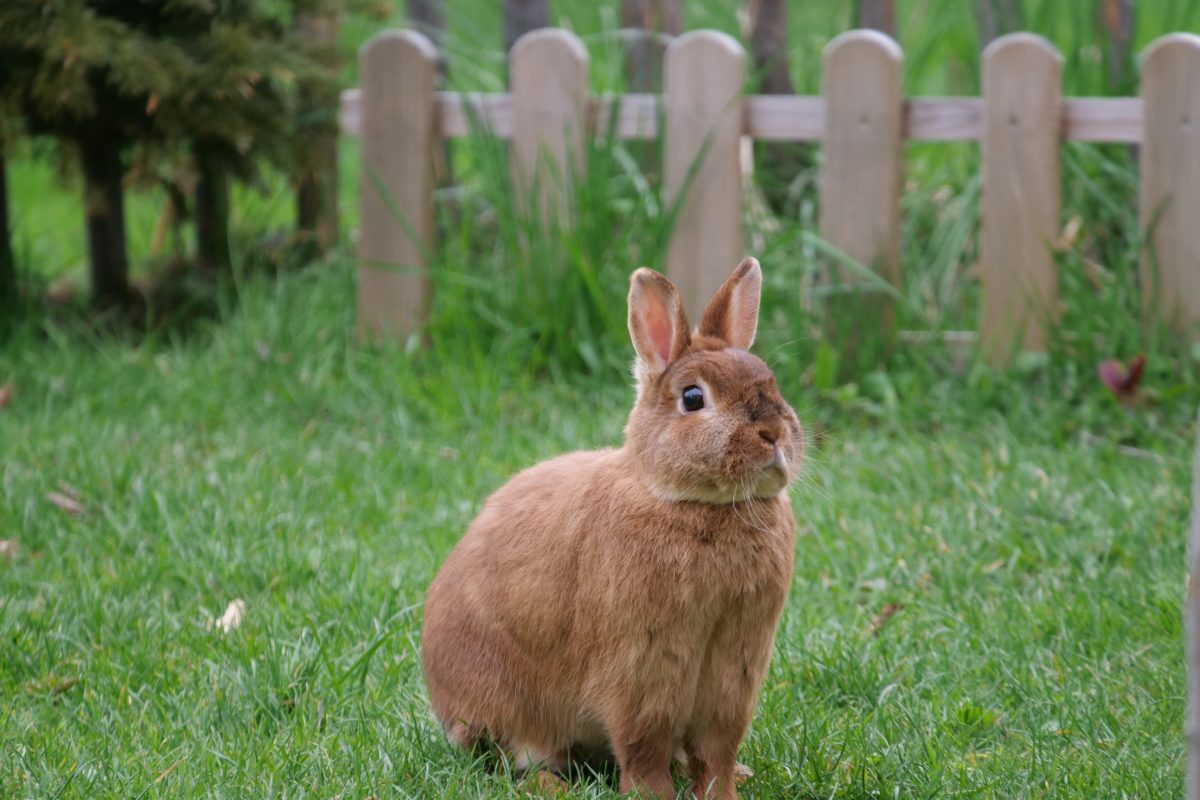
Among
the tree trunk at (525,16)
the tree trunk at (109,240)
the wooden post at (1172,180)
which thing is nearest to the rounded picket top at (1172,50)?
the wooden post at (1172,180)

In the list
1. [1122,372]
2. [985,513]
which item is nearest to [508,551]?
[985,513]

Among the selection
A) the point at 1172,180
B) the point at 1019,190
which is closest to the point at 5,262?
the point at 1019,190

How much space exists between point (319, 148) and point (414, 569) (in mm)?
2798

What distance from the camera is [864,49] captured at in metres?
5.09

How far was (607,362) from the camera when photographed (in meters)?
5.19

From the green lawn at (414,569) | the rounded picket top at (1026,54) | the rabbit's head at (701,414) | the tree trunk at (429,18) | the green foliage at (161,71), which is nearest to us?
the rabbit's head at (701,414)

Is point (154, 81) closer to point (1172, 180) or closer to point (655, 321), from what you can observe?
point (655, 321)

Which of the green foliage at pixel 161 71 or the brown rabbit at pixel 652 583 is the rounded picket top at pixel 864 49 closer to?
the green foliage at pixel 161 71

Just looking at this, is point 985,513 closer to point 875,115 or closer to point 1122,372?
point 1122,372

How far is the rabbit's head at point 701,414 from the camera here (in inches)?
94.8

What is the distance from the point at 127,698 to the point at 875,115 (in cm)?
334

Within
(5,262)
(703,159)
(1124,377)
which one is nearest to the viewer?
(1124,377)

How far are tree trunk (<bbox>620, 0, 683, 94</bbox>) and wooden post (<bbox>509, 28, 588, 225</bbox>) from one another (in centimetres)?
48

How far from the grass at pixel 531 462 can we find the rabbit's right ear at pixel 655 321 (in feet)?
1.12
